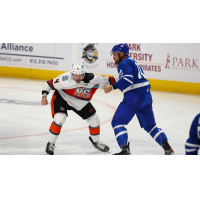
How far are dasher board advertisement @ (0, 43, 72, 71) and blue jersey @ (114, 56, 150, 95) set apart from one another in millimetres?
8386

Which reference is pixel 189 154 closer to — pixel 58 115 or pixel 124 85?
pixel 124 85

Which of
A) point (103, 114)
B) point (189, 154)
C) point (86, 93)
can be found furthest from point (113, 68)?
point (189, 154)

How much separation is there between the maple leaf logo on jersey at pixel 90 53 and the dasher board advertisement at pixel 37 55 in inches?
25.7

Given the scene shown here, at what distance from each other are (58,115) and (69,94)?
0.96 feet

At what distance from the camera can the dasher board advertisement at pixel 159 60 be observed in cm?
987

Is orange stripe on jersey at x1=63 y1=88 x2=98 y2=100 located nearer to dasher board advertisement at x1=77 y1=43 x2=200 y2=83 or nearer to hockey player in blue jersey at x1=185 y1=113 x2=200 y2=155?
hockey player in blue jersey at x1=185 y1=113 x2=200 y2=155

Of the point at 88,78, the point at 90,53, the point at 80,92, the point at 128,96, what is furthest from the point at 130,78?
the point at 90,53

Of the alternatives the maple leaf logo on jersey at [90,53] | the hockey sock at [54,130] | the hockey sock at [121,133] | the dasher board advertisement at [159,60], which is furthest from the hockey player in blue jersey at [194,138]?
the maple leaf logo on jersey at [90,53]

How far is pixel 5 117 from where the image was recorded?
577cm

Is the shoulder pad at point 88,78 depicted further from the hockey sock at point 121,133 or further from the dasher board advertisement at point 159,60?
the dasher board advertisement at point 159,60

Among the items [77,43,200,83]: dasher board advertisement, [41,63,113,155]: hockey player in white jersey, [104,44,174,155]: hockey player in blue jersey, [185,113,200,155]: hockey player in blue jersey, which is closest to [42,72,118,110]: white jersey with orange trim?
[41,63,113,155]: hockey player in white jersey

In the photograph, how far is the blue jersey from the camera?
343 cm

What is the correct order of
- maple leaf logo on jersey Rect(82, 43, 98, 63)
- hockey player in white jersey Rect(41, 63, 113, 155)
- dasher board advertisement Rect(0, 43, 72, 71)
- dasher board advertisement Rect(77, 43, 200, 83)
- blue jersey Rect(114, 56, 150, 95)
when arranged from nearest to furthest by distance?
blue jersey Rect(114, 56, 150, 95) < hockey player in white jersey Rect(41, 63, 113, 155) < dasher board advertisement Rect(77, 43, 200, 83) < maple leaf logo on jersey Rect(82, 43, 98, 63) < dasher board advertisement Rect(0, 43, 72, 71)

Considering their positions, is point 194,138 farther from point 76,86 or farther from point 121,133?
point 76,86
